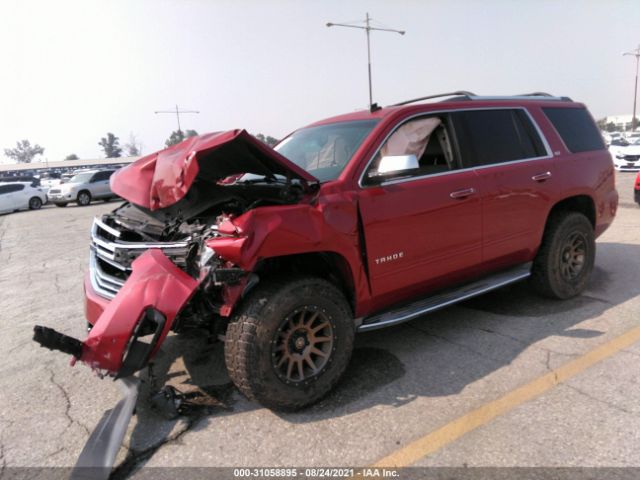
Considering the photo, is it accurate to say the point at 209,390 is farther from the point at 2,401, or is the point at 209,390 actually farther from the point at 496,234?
the point at 496,234

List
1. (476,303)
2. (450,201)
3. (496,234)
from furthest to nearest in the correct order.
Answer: (476,303), (496,234), (450,201)

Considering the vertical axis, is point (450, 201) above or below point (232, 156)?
below

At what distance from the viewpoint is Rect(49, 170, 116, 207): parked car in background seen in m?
22.7

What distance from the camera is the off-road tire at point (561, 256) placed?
4.56 m

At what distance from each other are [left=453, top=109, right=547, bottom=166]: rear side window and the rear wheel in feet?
79.3

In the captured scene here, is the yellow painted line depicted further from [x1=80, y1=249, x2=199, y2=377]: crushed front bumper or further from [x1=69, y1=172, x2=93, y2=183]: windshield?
[x1=69, y1=172, x2=93, y2=183]: windshield

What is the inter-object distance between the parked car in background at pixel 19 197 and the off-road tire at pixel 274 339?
23114 mm

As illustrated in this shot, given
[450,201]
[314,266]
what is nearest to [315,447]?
[314,266]

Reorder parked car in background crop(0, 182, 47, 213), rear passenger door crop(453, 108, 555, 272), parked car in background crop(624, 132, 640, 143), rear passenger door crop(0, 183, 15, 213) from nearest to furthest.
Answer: rear passenger door crop(453, 108, 555, 272)
rear passenger door crop(0, 183, 15, 213)
parked car in background crop(0, 182, 47, 213)
parked car in background crop(624, 132, 640, 143)

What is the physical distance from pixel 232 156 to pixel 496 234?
7.77 ft

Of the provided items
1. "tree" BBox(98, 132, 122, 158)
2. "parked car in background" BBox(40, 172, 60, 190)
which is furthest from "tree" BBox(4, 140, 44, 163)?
"parked car in background" BBox(40, 172, 60, 190)

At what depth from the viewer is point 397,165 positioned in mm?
3166

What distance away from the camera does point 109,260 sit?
10.9 ft

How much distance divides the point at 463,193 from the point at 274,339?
1.94 metres
